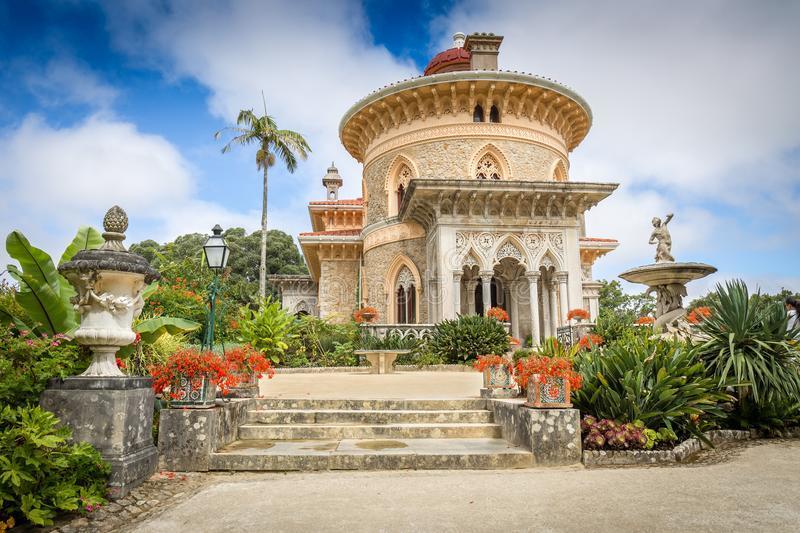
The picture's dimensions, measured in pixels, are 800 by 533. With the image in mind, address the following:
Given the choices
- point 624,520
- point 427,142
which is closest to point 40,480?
Answer: point 624,520

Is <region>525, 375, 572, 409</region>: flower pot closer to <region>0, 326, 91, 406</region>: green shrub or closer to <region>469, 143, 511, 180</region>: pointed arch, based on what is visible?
<region>0, 326, 91, 406</region>: green shrub

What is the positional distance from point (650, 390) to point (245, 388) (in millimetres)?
4746

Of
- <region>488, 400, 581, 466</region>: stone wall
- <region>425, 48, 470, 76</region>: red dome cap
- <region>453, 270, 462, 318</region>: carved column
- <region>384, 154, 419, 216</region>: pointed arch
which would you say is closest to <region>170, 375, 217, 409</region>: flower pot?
<region>488, 400, 581, 466</region>: stone wall

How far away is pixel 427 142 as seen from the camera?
18938 millimetres

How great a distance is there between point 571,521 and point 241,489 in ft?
8.24

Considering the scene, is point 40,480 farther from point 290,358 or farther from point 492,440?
point 290,358

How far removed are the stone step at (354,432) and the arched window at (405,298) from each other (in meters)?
12.8

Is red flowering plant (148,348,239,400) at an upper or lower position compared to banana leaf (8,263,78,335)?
lower

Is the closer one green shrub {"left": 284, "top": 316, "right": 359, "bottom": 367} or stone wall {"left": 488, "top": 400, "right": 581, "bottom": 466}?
stone wall {"left": 488, "top": 400, "right": 581, "bottom": 466}

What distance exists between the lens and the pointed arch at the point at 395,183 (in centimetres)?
1975

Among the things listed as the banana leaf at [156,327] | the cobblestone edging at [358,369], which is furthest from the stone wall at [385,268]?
the banana leaf at [156,327]

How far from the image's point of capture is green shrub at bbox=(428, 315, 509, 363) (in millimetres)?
13820

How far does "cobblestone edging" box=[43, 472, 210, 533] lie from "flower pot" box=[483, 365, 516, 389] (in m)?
3.57

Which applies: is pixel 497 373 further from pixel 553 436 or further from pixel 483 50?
pixel 483 50
